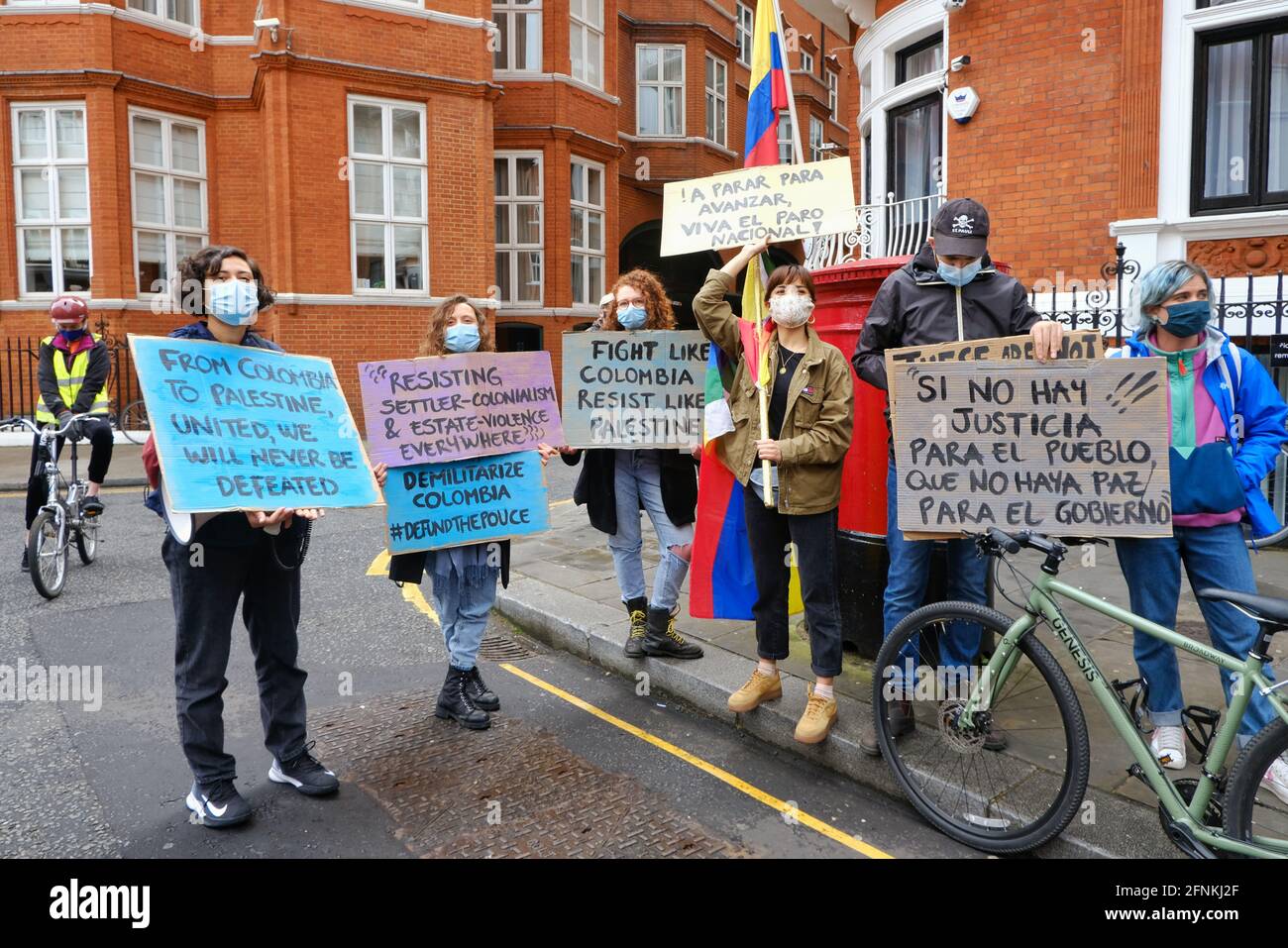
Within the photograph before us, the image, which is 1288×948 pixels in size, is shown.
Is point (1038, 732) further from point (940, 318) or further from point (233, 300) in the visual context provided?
point (233, 300)

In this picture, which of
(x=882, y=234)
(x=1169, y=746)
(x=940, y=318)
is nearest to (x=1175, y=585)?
(x=1169, y=746)

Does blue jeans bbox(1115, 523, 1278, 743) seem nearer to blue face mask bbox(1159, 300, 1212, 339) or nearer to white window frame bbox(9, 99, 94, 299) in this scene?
blue face mask bbox(1159, 300, 1212, 339)

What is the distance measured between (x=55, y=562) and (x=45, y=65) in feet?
41.1

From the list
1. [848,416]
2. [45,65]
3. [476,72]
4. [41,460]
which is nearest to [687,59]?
[476,72]

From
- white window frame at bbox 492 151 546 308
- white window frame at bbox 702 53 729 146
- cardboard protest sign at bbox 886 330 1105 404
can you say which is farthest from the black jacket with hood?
white window frame at bbox 702 53 729 146

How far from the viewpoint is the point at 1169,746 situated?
11.7 ft

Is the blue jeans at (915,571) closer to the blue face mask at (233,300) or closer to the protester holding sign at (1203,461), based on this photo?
the protester holding sign at (1203,461)

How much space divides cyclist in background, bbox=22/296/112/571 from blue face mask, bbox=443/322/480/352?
4174 millimetres

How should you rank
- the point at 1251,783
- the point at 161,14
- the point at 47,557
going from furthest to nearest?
the point at 161,14 → the point at 47,557 → the point at 1251,783

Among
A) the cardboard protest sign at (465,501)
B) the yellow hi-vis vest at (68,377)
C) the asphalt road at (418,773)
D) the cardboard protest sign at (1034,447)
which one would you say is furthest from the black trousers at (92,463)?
the cardboard protest sign at (1034,447)

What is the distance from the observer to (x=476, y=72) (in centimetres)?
1620

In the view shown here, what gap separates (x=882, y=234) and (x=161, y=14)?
1316 centimetres

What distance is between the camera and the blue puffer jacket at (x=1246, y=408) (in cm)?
343

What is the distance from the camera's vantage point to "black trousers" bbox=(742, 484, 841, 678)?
3.92 metres
